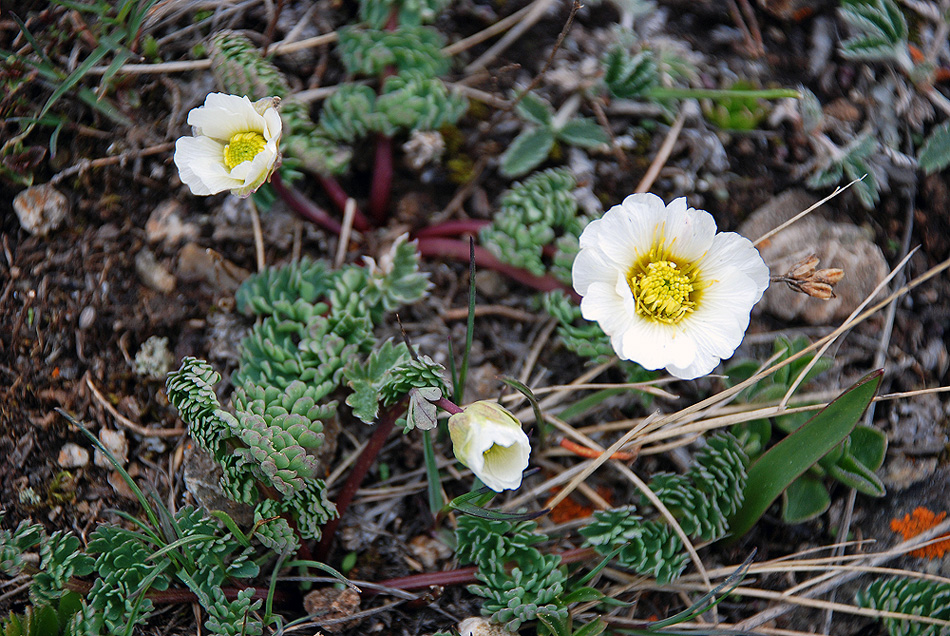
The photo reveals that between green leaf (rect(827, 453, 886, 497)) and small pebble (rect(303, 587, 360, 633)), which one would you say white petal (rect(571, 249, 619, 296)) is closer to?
green leaf (rect(827, 453, 886, 497))

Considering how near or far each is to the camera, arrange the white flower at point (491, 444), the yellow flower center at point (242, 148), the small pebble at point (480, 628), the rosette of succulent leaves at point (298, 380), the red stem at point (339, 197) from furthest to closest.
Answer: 1. the red stem at point (339, 197)
2. the yellow flower center at point (242, 148)
3. the small pebble at point (480, 628)
4. the rosette of succulent leaves at point (298, 380)
5. the white flower at point (491, 444)

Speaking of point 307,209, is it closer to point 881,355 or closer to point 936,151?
point 881,355

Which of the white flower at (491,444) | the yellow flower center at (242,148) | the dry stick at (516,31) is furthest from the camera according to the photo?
the dry stick at (516,31)

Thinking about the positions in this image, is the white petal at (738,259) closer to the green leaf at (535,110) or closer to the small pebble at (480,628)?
the green leaf at (535,110)

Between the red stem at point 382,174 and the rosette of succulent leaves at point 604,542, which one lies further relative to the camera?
the red stem at point 382,174

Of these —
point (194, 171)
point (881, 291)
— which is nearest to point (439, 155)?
point (194, 171)

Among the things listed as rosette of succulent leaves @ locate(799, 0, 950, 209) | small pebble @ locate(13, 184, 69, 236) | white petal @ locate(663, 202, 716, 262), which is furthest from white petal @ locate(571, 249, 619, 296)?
small pebble @ locate(13, 184, 69, 236)

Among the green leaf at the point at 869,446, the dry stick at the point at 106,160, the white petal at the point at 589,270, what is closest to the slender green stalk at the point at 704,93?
the white petal at the point at 589,270
